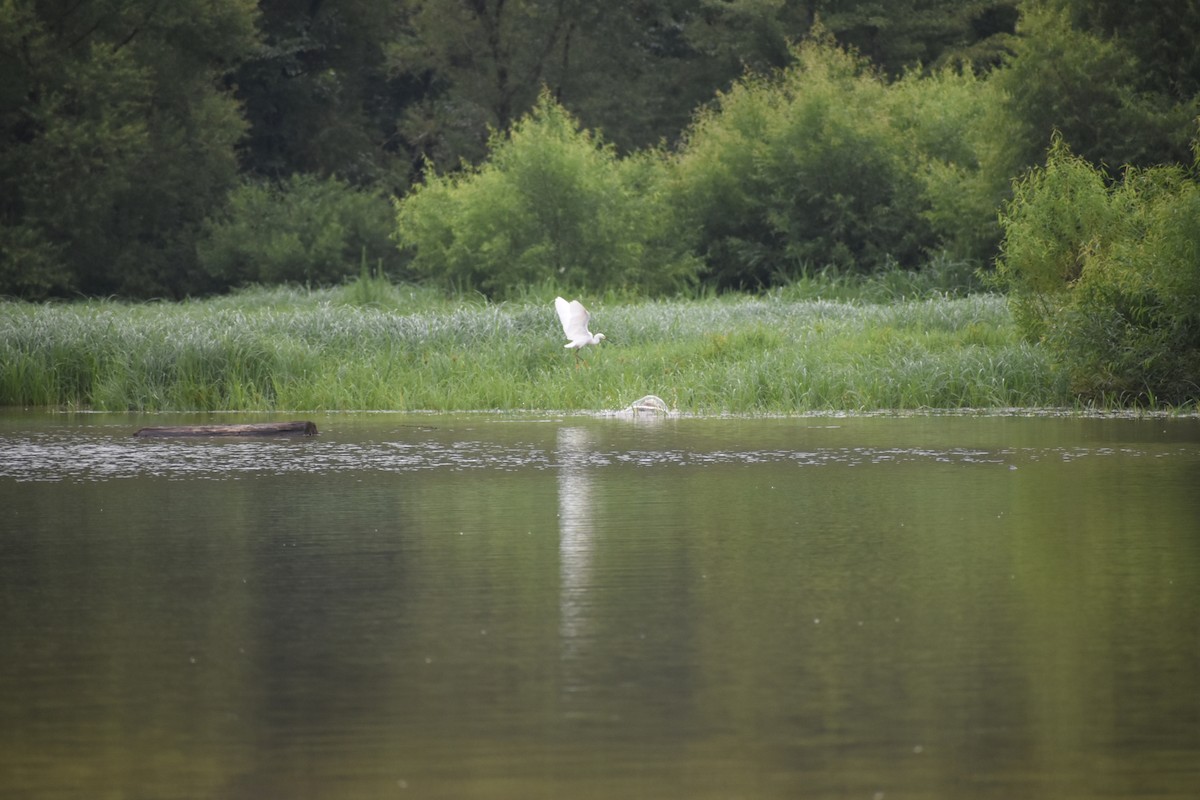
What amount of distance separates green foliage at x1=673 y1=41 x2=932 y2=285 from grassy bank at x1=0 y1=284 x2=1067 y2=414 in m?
10.8

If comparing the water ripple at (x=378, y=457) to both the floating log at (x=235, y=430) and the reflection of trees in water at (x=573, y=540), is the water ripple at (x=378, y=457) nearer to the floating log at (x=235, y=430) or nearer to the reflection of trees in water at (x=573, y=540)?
the reflection of trees in water at (x=573, y=540)

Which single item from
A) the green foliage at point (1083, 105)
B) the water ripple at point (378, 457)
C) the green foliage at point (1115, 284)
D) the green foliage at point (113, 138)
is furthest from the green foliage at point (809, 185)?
the water ripple at point (378, 457)

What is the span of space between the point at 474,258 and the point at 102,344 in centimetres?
1354

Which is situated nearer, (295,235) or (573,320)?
(573,320)

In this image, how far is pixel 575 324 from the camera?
22375mm

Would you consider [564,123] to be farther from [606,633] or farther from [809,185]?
[606,633]

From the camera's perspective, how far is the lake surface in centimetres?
531

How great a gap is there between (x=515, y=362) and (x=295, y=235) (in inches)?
895

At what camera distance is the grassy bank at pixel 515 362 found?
21109 millimetres

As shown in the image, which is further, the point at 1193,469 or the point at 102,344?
the point at 102,344

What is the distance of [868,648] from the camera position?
6.89m

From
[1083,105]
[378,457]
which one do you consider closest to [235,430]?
[378,457]

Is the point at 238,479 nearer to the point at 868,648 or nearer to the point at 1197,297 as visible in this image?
the point at 868,648

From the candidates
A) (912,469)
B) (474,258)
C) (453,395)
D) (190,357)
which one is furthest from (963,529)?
(474,258)
